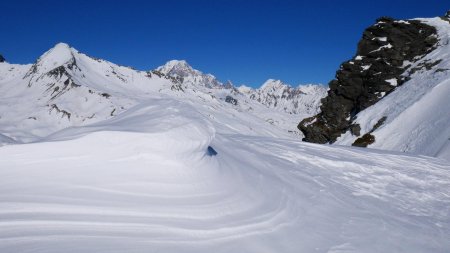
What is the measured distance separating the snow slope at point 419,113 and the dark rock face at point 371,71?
276 centimetres

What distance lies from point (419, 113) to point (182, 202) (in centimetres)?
3257

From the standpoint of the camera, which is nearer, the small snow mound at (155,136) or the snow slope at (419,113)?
the small snow mound at (155,136)

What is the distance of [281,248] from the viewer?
15.9 feet

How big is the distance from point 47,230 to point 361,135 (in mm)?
37193

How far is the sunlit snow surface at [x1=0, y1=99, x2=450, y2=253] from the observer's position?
4.77m

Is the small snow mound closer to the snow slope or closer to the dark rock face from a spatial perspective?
the snow slope

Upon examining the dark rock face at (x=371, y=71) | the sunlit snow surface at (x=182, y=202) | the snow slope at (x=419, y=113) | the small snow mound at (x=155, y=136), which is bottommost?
the sunlit snow surface at (x=182, y=202)

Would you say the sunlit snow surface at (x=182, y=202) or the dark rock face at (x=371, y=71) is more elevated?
the dark rock face at (x=371, y=71)

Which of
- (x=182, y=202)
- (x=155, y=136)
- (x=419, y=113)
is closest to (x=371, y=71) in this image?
(x=419, y=113)

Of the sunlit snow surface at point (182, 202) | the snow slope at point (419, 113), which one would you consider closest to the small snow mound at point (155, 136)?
the sunlit snow surface at point (182, 202)

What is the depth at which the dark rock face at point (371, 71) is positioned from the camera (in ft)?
158

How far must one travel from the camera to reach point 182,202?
5.92 m

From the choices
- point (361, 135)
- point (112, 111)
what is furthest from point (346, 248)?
point (112, 111)

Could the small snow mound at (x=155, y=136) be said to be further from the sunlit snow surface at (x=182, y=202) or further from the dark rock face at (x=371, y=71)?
the dark rock face at (x=371, y=71)
